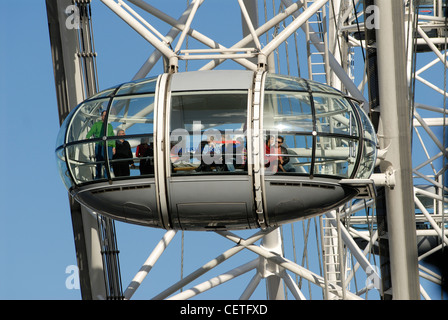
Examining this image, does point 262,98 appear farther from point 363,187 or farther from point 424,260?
point 424,260

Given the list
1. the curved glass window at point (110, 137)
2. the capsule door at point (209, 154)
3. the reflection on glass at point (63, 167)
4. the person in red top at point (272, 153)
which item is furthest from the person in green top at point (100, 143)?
the person in red top at point (272, 153)

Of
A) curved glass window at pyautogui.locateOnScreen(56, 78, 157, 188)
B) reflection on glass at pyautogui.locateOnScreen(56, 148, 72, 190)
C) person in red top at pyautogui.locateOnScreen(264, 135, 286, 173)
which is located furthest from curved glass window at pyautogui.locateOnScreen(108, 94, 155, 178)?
person in red top at pyautogui.locateOnScreen(264, 135, 286, 173)

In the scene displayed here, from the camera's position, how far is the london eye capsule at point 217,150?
16.9 m

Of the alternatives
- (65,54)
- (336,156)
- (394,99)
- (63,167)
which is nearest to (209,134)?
(336,156)

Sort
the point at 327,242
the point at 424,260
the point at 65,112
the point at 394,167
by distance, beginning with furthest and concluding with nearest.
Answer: the point at 424,260 < the point at 327,242 < the point at 65,112 < the point at 394,167

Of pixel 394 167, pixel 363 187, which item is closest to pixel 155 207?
→ pixel 363 187

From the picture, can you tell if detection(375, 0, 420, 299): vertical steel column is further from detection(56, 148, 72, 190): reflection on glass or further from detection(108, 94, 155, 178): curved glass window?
detection(56, 148, 72, 190): reflection on glass

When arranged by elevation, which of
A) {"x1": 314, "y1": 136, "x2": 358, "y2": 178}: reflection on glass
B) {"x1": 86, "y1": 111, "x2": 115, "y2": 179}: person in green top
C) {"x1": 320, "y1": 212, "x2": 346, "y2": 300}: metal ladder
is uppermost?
{"x1": 86, "y1": 111, "x2": 115, "y2": 179}: person in green top

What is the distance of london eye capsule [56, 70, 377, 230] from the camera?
16922mm

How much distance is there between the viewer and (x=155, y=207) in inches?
683

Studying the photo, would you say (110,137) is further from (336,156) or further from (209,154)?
(336,156)

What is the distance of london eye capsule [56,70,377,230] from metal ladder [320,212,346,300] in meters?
4.61

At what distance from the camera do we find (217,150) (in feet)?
55.4
